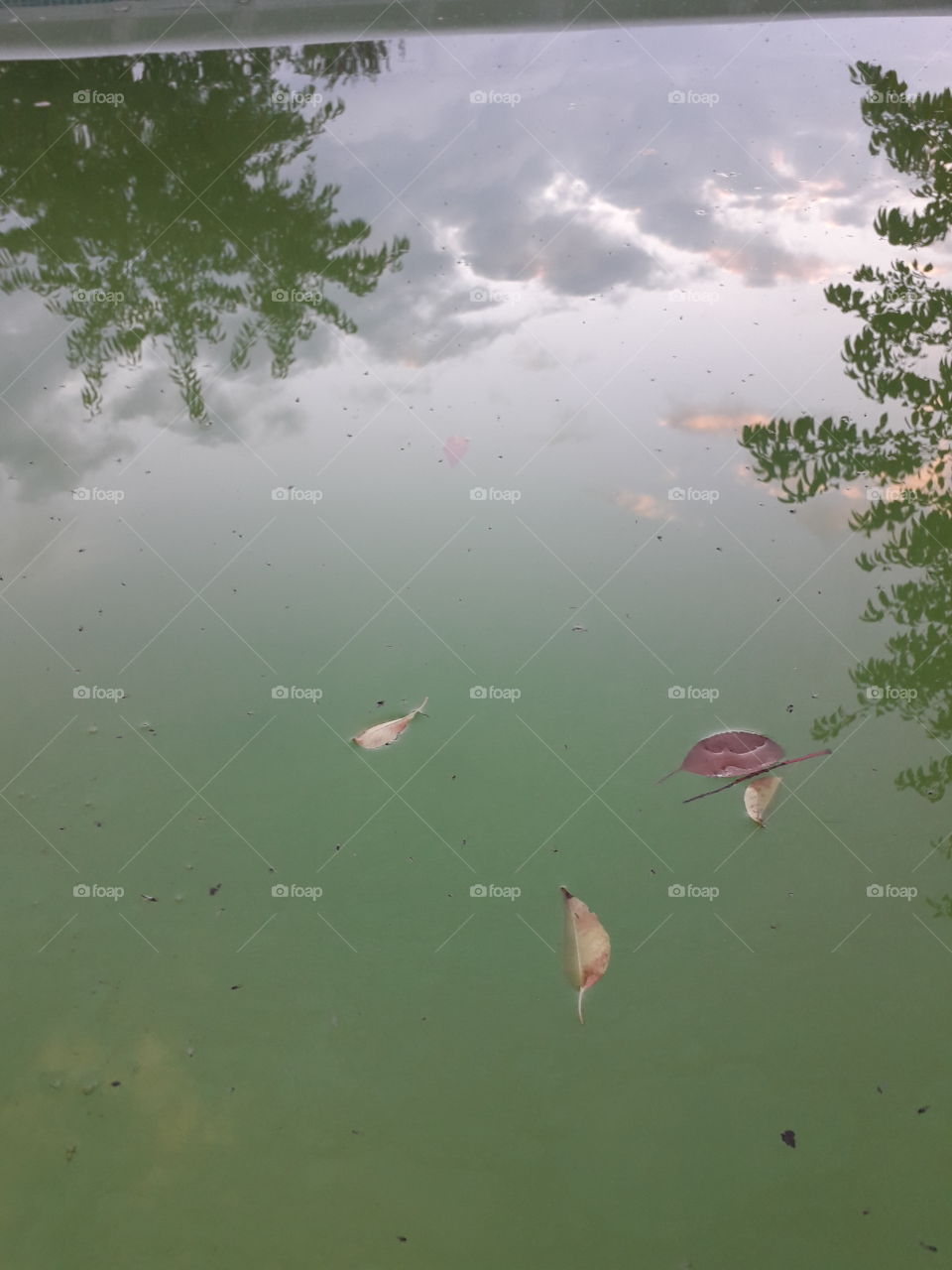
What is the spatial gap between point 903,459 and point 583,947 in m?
1.49

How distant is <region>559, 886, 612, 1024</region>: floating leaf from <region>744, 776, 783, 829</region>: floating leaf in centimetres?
33

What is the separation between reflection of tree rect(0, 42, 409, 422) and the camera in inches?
106

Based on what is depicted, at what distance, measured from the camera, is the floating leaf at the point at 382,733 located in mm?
1697

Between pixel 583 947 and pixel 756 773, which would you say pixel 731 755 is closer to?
pixel 756 773

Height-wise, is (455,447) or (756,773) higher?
(455,447)

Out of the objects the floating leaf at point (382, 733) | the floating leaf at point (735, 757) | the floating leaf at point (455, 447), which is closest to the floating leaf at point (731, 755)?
the floating leaf at point (735, 757)

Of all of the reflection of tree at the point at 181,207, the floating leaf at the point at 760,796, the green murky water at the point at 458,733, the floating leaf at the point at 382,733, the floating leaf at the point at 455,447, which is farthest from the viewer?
the reflection of tree at the point at 181,207

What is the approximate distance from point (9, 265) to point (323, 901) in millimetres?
2480

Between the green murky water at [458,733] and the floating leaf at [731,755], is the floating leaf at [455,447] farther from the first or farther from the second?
the floating leaf at [731,755]

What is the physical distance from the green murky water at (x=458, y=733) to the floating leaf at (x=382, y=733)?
0.03 metres

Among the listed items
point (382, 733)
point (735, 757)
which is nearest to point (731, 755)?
point (735, 757)

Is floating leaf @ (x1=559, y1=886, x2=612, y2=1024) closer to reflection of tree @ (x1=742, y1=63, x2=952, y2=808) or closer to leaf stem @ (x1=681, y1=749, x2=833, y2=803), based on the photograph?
leaf stem @ (x1=681, y1=749, x2=833, y2=803)

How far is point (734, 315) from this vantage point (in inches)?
106

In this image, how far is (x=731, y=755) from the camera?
165 centimetres
